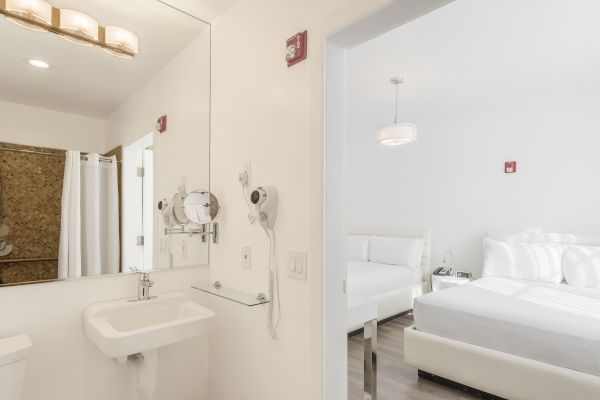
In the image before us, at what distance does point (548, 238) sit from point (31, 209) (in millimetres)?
4207

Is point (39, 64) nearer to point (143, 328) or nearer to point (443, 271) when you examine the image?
point (143, 328)

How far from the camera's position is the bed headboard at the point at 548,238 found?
10.3 feet

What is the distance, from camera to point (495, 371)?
2.01 metres

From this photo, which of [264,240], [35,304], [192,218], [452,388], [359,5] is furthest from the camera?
[452,388]

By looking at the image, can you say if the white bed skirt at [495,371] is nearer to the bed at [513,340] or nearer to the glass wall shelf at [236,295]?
the bed at [513,340]

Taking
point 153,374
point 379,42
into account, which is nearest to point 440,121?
point 379,42

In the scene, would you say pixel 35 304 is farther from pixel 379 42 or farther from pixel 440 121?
pixel 440 121

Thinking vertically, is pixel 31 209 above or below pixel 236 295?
above

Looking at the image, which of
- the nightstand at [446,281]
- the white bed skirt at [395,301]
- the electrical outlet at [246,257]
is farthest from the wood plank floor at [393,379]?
the electrical outlet at [246,257]

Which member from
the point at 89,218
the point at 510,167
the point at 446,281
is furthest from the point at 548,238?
the point at 89,218

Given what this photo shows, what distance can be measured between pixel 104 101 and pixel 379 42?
1.81 meters

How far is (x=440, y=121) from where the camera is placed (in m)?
4.27

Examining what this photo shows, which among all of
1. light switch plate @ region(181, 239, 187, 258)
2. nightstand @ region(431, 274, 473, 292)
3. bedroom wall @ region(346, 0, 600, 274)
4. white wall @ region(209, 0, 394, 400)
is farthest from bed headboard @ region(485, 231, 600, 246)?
light switch plate @ region(181, 239, 187, 258)

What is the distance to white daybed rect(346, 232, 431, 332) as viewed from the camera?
3.46 meters
